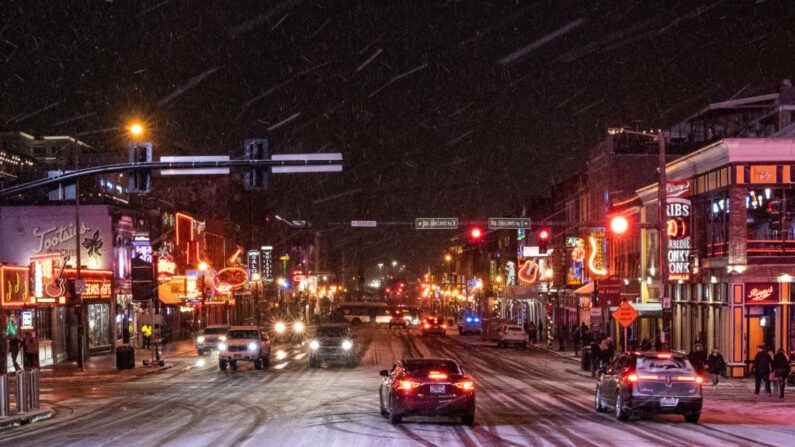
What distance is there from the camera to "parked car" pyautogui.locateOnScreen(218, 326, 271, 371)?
43.8 meters

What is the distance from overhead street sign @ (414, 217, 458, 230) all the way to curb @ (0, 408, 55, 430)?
23883mm

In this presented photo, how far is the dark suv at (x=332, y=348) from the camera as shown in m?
44.2

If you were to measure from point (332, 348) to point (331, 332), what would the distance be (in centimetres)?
81

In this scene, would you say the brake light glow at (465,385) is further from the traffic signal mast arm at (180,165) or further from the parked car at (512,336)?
the parked car at (512,336)

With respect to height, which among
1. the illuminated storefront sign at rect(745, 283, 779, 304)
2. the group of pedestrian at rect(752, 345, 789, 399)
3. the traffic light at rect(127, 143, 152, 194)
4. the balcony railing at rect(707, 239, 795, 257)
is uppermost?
the traffic light at rect(127, 143, 152, 194)

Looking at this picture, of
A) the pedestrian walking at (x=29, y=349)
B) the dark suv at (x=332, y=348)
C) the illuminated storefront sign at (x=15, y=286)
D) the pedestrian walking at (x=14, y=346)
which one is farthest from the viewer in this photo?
the dark suv at (x=332, y=348)

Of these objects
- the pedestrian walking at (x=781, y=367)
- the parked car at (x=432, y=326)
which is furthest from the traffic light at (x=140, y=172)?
the parked car at (x=432, y=326)

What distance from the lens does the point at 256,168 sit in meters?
21.2

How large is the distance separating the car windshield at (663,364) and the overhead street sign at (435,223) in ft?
79.0

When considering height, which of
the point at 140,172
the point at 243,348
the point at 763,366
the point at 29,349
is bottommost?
the point at 243,348

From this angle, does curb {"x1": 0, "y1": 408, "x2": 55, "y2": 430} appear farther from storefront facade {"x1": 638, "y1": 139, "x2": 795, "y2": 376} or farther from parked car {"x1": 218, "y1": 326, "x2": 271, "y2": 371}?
storefront facade {"x1": 638, "y1": 139, "x2": 795, "y2": 376}

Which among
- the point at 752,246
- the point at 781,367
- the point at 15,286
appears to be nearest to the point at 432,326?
the point at 752,246

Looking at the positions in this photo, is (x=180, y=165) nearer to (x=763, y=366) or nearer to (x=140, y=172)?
(x=140, y=172)

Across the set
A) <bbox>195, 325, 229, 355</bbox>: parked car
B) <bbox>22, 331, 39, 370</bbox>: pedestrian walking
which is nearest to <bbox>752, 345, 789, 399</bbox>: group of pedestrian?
<bbox>22, 331, 39, 370</bbox>: pedestrian walking
